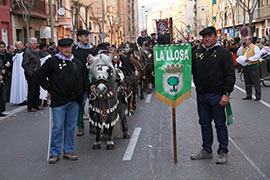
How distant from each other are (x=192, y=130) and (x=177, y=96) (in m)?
2.66

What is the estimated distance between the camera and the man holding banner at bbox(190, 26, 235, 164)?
6512 millimetres

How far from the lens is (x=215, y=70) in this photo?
6559mm

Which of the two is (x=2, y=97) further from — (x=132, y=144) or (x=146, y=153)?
(x=146, y=153)

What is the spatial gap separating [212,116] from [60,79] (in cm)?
251

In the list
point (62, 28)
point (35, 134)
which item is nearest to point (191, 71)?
point (35, 134)

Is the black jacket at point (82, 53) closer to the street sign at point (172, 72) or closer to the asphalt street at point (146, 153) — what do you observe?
the asphalt street at point (146, 153)

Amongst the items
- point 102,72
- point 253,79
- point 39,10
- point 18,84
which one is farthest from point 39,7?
point 102,72

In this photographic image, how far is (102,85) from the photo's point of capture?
7227mm

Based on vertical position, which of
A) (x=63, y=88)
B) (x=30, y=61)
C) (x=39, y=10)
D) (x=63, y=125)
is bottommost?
(x=63, y=125)

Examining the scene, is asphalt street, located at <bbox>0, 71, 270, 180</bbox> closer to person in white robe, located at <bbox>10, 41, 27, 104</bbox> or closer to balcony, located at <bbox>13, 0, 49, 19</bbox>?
person in white robe, located at <bbox>10, 41, 27, 104</bbox>

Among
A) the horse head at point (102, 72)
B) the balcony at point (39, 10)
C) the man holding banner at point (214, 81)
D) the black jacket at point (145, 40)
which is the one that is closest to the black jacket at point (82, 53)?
the horse head at point (102, 72)

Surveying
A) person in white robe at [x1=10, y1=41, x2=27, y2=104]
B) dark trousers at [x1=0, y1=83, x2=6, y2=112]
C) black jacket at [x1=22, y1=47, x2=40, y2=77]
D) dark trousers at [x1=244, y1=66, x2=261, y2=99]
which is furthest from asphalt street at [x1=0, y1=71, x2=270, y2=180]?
person in white robe at [x1=10, y1=41, x2=27, y2=104]

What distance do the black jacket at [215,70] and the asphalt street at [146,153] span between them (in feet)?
3.89

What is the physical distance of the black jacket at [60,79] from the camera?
274 inches
